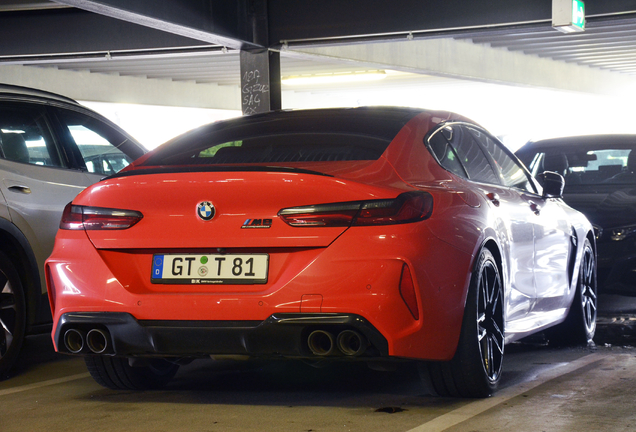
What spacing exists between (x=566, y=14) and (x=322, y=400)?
7763mm

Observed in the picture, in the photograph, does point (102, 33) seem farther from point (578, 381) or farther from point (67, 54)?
point (578, 381)

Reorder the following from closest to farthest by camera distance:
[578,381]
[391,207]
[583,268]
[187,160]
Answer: [391,207] < [187,160] < [578,381] < [583,268]

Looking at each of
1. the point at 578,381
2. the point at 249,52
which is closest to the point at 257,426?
the point at 578,381

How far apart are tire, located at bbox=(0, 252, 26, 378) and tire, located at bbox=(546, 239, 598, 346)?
3.59m

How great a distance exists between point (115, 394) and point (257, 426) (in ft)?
3.77

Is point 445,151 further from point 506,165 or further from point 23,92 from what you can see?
point 23,92

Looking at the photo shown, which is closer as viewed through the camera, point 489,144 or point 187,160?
point 187,160

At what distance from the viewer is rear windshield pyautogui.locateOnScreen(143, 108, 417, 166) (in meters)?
4.40

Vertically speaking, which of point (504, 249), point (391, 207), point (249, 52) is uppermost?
point (249, 52)

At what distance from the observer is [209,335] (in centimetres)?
396

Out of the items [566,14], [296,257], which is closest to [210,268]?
[296,257]

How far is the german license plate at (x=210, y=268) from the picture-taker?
3.90 meters

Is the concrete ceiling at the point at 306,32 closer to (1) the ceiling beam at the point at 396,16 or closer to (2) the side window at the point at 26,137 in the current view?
(1) the ceiling beam at the point at 396,16

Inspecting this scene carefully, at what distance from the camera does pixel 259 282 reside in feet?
12.8
